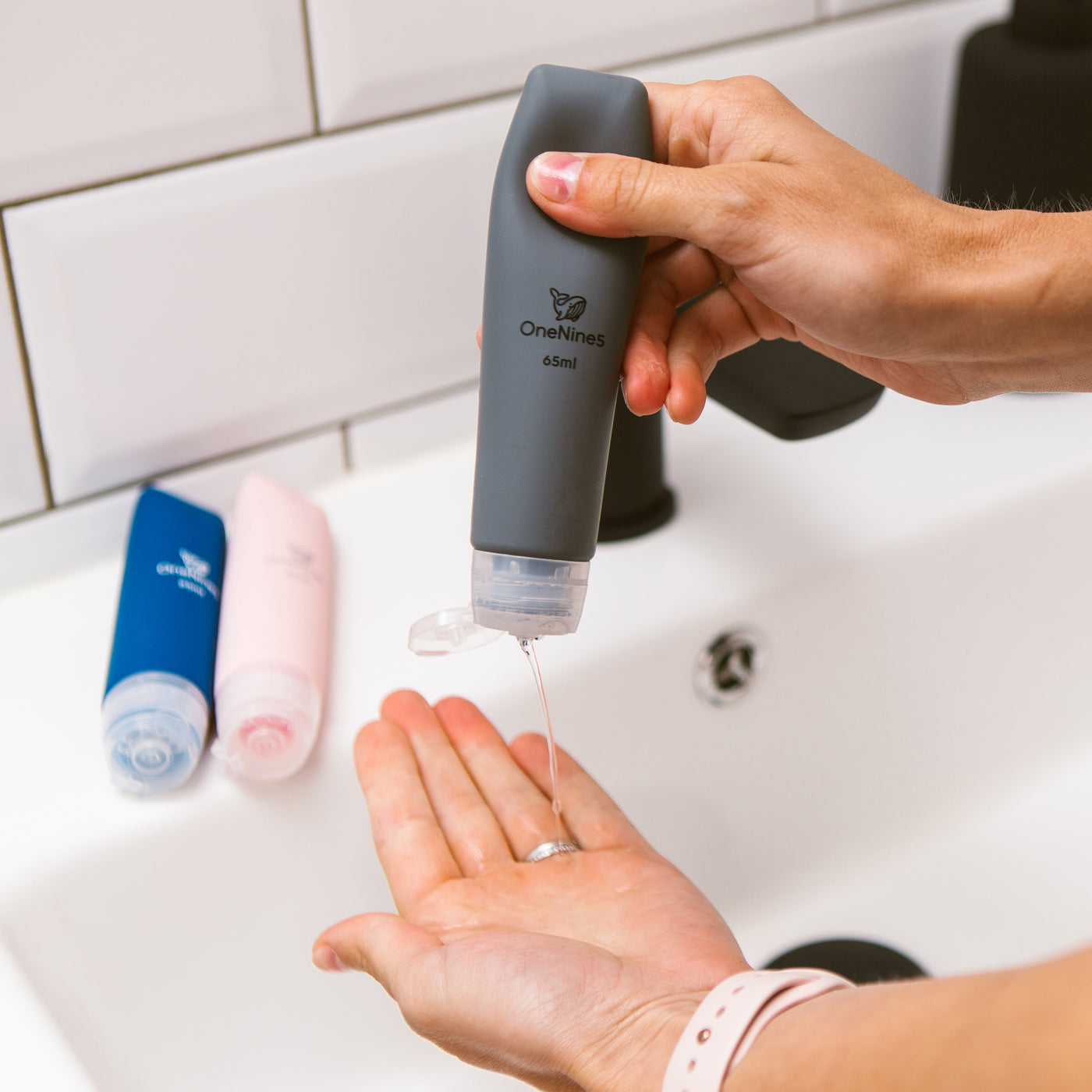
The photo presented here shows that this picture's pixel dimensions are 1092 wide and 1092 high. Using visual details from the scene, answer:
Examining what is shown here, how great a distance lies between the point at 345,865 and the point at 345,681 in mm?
75

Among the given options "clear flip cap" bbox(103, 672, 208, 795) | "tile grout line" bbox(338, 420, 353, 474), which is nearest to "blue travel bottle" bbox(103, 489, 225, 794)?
"clear flip cap" bbox(103, 672, 208, 795)

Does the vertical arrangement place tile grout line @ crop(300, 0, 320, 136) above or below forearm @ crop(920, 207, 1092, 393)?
above

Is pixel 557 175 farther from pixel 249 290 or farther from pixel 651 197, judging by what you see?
pixel 249 290

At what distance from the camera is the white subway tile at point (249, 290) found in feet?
1.58

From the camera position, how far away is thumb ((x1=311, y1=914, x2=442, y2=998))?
404 mm

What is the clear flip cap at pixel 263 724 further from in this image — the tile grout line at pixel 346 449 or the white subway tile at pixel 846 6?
the white subway tile at pixel 846 6

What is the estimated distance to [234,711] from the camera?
44 cm

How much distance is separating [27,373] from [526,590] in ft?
0.82

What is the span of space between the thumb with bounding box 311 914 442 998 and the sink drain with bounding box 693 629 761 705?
0.19m

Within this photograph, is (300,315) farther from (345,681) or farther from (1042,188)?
(1042,188)

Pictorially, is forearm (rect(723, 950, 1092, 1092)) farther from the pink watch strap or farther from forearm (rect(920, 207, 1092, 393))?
forearm (rect(920, 207, 1092, 393))

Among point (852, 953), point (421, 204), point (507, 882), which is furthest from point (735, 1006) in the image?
point (421, 204)

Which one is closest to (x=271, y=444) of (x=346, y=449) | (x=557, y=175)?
(x=346, y=449)

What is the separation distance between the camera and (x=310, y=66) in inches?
19.2
